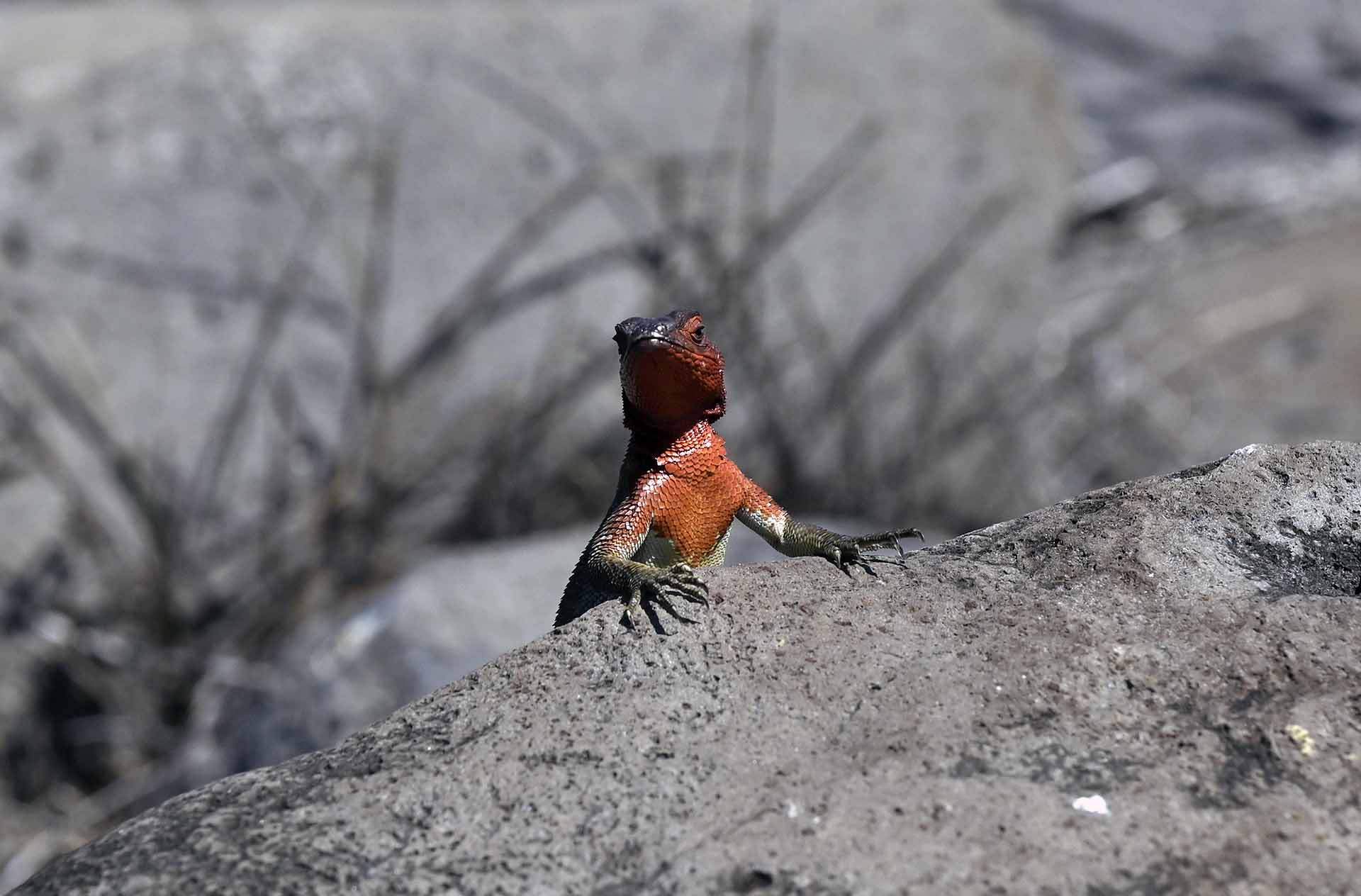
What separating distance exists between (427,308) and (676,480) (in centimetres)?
322

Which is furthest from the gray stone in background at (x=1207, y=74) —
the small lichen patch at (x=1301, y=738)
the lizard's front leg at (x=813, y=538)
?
the small lichen patch at (x=1301, y=738)

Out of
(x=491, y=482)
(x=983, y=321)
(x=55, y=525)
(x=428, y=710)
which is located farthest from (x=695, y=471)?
(x=983, y=321)

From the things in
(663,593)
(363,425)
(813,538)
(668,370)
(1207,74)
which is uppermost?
(668,370)

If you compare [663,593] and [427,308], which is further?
[427,308]

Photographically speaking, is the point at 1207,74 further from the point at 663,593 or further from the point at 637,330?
the point at 663,593

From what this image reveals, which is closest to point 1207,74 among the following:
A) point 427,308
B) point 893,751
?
point 427,308

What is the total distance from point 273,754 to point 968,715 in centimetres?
297

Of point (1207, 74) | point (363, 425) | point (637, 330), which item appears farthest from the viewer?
point (1207, 74)

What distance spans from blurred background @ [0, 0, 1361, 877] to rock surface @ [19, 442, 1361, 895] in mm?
2470

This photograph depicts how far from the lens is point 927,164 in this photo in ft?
21.2

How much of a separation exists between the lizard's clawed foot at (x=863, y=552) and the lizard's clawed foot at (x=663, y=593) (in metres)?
0.27

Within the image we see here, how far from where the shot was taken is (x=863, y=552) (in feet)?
8.64

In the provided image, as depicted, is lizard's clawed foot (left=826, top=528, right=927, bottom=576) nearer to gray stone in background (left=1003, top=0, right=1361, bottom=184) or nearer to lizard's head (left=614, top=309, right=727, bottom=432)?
lizard's head (left=614, top=309, right=727, bottom=432)

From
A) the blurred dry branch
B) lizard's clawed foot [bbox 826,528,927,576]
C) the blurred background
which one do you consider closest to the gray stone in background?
the blurred background
